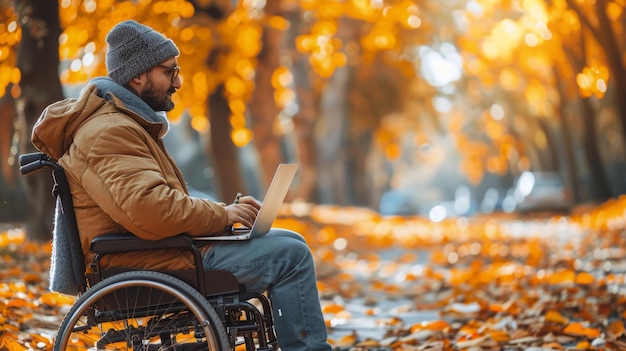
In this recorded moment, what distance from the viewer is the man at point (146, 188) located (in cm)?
387

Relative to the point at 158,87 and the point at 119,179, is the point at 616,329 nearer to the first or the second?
the point at 158,87

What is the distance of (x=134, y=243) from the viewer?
13.1 feet

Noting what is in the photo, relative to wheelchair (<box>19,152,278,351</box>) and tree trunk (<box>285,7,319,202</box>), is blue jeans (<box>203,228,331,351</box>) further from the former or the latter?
tree trunk (<box>285,7,319,202</box>)

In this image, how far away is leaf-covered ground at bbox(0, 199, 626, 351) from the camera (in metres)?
6.16

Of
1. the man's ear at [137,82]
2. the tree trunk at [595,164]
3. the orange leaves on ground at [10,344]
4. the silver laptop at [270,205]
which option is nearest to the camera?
the silver laptop at [270,205]

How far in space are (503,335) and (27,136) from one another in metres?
5.25

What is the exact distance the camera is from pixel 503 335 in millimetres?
6215

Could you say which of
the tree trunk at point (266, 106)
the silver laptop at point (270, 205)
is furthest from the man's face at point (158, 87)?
the tree trunk at point (266, 106)

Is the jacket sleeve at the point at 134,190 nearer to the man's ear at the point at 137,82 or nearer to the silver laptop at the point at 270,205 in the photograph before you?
→ the silver laptop at the point at 270,205

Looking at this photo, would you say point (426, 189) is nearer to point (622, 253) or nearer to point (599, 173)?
point (599, 173)

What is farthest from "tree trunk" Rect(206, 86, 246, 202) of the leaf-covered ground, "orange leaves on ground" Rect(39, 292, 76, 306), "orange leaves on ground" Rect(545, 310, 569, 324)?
"orange leaves on ground" Rect(545, 310, 569, 324)

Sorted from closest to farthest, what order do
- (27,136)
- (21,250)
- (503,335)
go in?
(503,335)
(27,136)
(21,250)

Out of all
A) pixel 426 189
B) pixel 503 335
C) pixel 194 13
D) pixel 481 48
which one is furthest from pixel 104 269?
pixel 426 189

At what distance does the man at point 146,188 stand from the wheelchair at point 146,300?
0.05m
